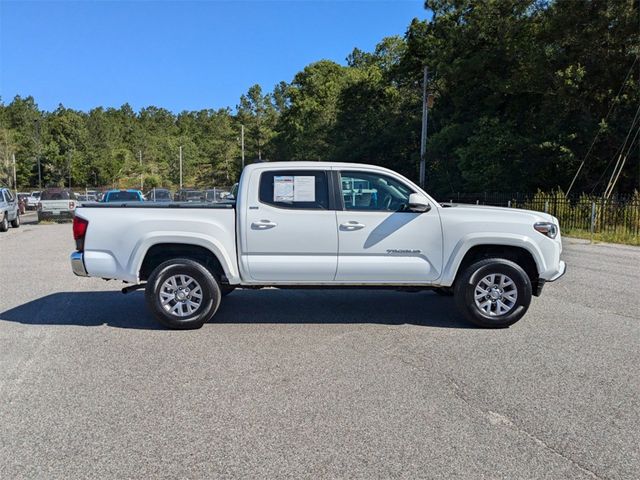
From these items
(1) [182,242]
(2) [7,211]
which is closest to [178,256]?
(1) [182,242]

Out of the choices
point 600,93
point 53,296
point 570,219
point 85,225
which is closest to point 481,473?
point 85,225

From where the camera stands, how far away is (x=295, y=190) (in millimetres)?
6348

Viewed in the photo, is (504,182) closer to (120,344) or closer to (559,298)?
(559,298)

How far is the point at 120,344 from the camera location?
Answer: 5.81 meters

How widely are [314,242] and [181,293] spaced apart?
1.65 m

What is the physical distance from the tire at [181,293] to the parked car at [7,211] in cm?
1740

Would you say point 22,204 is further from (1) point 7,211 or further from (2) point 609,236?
(2) point 609,236

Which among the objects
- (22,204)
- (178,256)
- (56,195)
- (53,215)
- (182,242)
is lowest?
(53,215)

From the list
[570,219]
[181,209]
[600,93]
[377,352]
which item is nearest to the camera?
[377,352]

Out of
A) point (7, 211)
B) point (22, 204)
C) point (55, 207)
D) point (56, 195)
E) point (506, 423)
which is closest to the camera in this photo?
point (506, 423)

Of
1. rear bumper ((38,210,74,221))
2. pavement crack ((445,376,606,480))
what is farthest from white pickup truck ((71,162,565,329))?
rear bumper ((38,210,74,221))

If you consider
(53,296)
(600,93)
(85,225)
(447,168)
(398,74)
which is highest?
(398,74)

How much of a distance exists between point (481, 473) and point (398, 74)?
160ft

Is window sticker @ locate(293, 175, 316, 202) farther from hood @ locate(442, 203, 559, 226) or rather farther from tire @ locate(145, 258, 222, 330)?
hood @ locate(442, 203, 559, 226)
